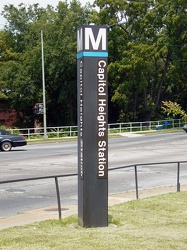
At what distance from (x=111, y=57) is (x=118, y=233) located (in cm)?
5313

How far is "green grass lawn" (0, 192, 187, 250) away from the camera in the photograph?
28.7ft

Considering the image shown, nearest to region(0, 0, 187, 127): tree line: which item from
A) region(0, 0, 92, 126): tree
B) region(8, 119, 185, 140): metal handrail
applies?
region(0, 0, 92, 126): tree

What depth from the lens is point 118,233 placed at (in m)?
9.88

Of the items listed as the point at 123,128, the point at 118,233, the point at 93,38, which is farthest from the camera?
the point at 123,128

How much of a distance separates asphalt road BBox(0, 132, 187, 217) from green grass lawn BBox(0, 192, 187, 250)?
159cm

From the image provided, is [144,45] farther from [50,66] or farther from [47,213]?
[47,213]

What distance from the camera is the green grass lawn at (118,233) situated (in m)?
8.75

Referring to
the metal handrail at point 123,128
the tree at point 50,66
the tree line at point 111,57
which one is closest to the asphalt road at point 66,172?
the metal handrail at point 123,128

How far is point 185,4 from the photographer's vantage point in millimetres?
59250

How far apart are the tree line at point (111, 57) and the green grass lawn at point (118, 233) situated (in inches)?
1696

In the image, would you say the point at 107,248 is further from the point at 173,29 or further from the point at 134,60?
the point at 173,29

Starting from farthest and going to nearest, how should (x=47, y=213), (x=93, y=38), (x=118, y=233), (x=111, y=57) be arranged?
1. (x=111, y=57)
2. (x=47, y=213)
3. (x=93, y=38)
4. (x=118, y=233)

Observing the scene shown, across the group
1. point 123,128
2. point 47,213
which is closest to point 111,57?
point 123,128

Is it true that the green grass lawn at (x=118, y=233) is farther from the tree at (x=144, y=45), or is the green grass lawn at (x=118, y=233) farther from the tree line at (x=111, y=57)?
the tree at (x=144, y=45)
